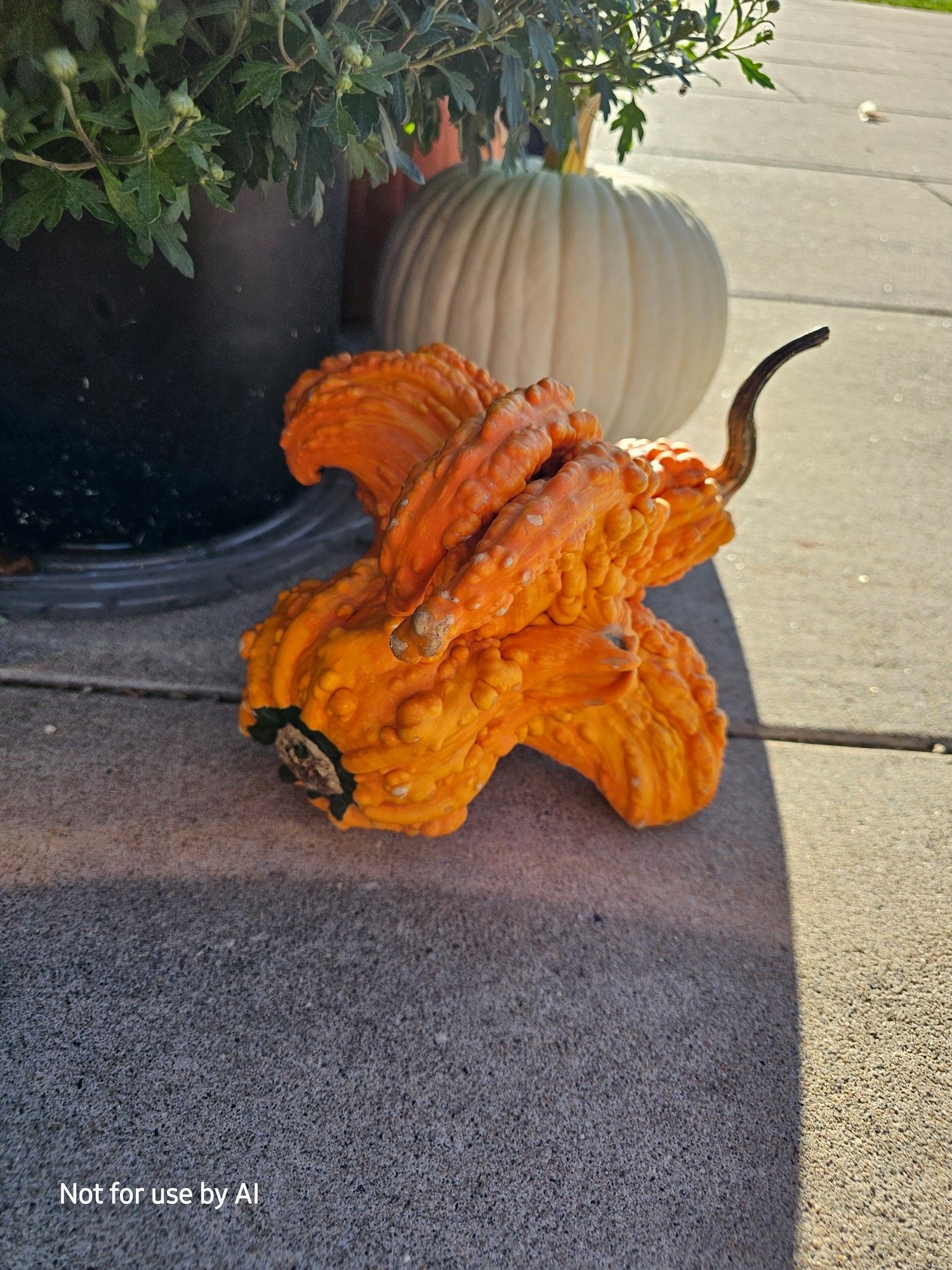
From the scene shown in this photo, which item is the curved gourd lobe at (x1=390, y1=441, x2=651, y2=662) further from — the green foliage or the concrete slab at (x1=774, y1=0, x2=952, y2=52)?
the concrete slab at (x1=774, y1=0, x2=952, y2=52)

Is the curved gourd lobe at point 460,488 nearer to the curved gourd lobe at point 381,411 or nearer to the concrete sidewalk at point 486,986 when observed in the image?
the curved gourd lobe at point 381,411

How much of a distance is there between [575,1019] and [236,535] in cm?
138

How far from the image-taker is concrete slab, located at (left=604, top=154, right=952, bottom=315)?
454 cm

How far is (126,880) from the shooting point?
157 cm

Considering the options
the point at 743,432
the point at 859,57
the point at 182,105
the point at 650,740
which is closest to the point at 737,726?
the point at 650,740

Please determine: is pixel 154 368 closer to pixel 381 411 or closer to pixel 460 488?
pixel 381 411

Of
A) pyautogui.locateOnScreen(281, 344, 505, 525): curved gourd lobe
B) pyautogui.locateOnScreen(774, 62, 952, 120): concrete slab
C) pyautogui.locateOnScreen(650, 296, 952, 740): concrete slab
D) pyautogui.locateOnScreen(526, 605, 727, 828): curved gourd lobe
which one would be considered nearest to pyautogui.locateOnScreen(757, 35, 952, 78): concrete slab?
pyautogui.locateOnScreen(774, 62, 952, 120): concrete slab

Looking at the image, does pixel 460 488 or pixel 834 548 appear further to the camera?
pixel 834 548

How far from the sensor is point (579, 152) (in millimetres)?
2463

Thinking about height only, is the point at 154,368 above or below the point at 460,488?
below

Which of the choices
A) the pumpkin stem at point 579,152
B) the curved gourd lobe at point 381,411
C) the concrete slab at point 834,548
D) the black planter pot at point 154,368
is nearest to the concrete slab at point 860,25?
the concrete slab at point 834,548

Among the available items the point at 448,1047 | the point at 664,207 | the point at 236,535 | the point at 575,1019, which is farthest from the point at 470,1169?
the point at 664,207

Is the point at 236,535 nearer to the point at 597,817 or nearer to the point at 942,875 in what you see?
the point at 597,817

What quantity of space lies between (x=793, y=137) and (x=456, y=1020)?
670 cm
